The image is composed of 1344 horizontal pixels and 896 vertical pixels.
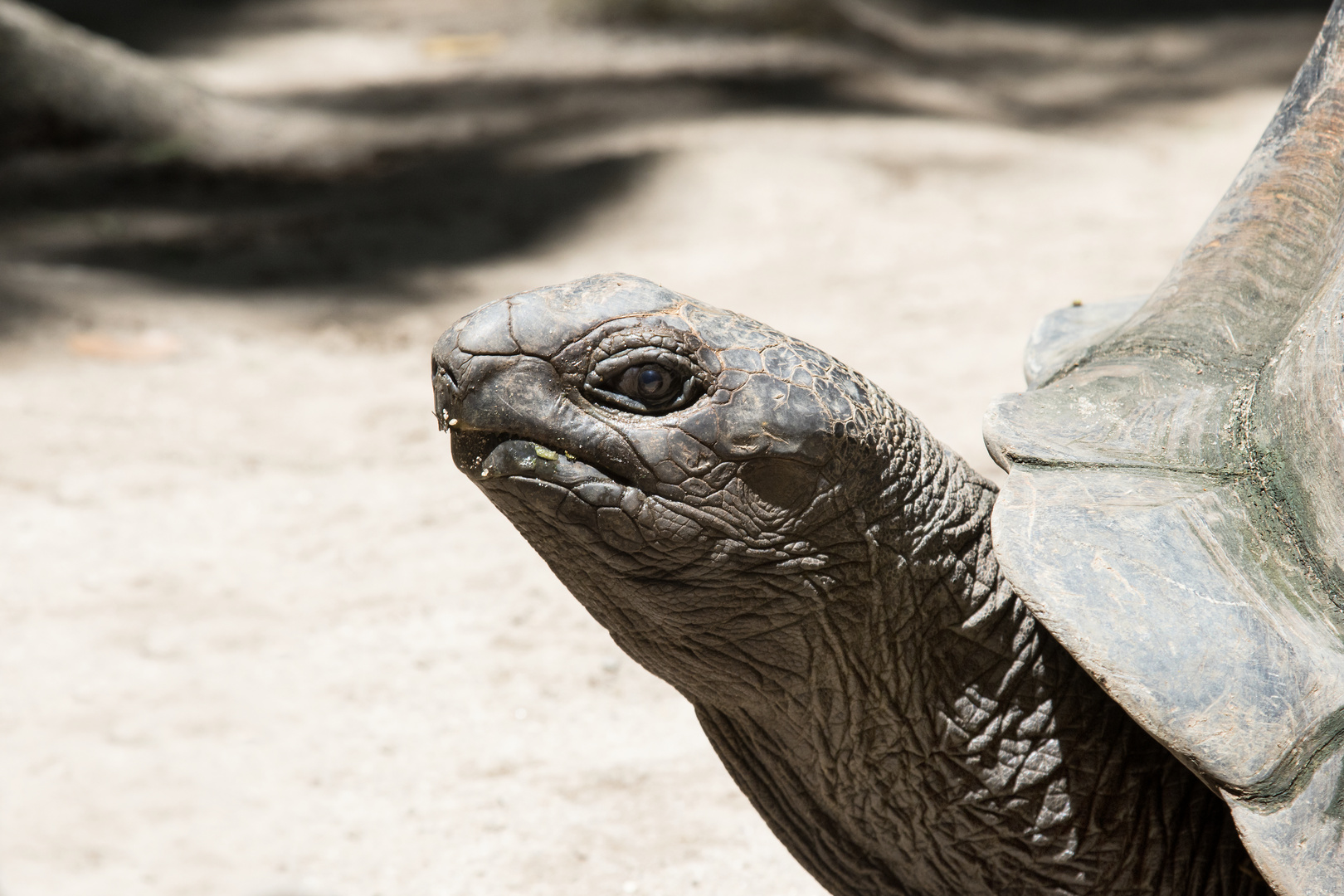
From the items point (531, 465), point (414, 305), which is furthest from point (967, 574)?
point (414, 305)

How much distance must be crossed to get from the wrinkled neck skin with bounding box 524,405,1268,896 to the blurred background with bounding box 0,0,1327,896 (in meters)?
0.69

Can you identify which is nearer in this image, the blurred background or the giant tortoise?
the giant tortoise

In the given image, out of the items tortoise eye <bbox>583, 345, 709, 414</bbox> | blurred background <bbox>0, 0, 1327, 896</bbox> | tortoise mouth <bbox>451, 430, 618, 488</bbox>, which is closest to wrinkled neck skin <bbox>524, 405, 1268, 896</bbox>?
tortoise mouth <bbox>451, 430, 618, 488</bbox>

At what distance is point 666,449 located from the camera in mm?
1547

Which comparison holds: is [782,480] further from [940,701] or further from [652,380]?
[940,701]

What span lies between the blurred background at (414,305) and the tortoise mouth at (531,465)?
117cm

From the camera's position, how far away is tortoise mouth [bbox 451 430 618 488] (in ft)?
5.04

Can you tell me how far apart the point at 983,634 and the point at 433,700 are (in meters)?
1.68

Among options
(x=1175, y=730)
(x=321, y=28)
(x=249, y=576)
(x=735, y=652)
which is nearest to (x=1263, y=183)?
(x=1175, y=730)

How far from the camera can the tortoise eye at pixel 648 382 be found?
155 centimetres

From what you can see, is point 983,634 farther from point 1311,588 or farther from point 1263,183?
point 1263,183

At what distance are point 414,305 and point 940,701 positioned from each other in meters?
4.18

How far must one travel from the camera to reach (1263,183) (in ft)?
7.18

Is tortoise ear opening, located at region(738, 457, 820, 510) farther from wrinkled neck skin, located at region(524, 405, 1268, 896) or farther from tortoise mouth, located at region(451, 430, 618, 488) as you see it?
tortoise mouth, located at region(451, 430, 618, 488)
